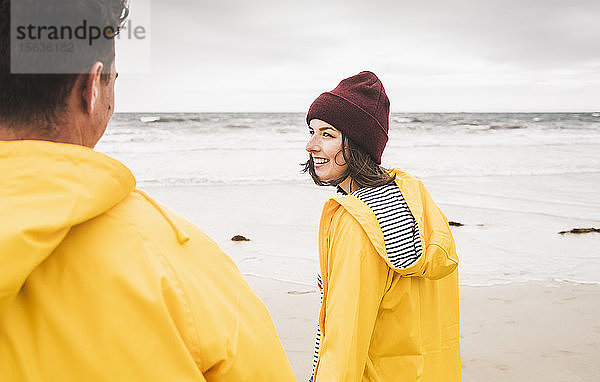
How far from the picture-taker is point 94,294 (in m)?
0.84

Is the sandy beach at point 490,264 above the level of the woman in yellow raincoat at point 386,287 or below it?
below

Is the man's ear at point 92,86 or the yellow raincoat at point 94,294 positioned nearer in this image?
the yellow raincoat at point 94,294

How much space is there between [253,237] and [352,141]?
5.24 meters

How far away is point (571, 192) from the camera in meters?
10.8

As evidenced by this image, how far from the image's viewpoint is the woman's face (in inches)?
88.5

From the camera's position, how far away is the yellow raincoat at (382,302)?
171cm

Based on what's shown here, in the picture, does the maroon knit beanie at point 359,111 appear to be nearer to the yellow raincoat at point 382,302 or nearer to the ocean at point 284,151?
the yellow raincoat at point 382,302

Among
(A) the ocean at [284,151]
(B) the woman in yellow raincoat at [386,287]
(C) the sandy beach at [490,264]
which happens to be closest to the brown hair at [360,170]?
(B) the woman in yellow raincoat at [386,287]

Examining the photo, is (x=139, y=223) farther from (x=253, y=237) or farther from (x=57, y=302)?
(x=253, y=237)

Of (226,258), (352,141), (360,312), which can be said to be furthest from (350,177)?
(226,258)

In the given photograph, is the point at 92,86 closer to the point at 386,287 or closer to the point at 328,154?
the point at 386,287

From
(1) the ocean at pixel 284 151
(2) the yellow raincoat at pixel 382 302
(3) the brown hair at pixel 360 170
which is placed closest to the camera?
(2) the yellow raincoat at pixel 382 302

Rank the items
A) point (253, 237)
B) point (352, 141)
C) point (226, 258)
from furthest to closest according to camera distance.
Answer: point (253, 237)
point (352, 141)
point (226, 258)

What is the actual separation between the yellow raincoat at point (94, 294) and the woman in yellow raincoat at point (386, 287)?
0.88 meters
